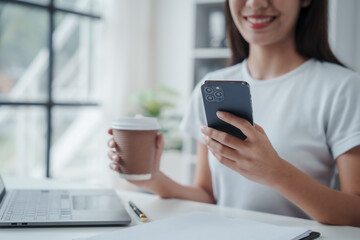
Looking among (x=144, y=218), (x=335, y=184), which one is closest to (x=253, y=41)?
(x=335, y=184)

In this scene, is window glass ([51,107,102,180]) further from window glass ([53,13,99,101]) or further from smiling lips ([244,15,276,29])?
smiling lips ([244,15,276,29])

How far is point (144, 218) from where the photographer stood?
1009 mm

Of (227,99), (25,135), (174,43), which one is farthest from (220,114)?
(25,135)

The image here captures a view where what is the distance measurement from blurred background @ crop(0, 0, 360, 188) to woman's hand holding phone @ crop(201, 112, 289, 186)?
235 centimetres

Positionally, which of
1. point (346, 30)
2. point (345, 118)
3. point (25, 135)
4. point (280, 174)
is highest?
point (346, 30)

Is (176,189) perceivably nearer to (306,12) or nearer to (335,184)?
(335,184)

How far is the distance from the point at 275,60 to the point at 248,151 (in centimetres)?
60

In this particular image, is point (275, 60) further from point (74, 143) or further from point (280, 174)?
point (74, 143)

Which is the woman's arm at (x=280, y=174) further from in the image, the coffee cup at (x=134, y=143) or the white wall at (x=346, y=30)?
the white wall at (x=346, y=30)

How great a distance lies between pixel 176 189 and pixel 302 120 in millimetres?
434

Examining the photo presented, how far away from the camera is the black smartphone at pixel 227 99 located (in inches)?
32.9

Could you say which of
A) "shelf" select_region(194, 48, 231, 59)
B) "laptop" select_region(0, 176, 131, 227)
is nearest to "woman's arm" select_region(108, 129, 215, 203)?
"laptop" select_region(0, 176, 131, 227)

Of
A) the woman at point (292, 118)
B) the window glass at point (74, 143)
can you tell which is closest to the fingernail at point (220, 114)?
the woman at point (292, 118)

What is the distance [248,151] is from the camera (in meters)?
0.94
